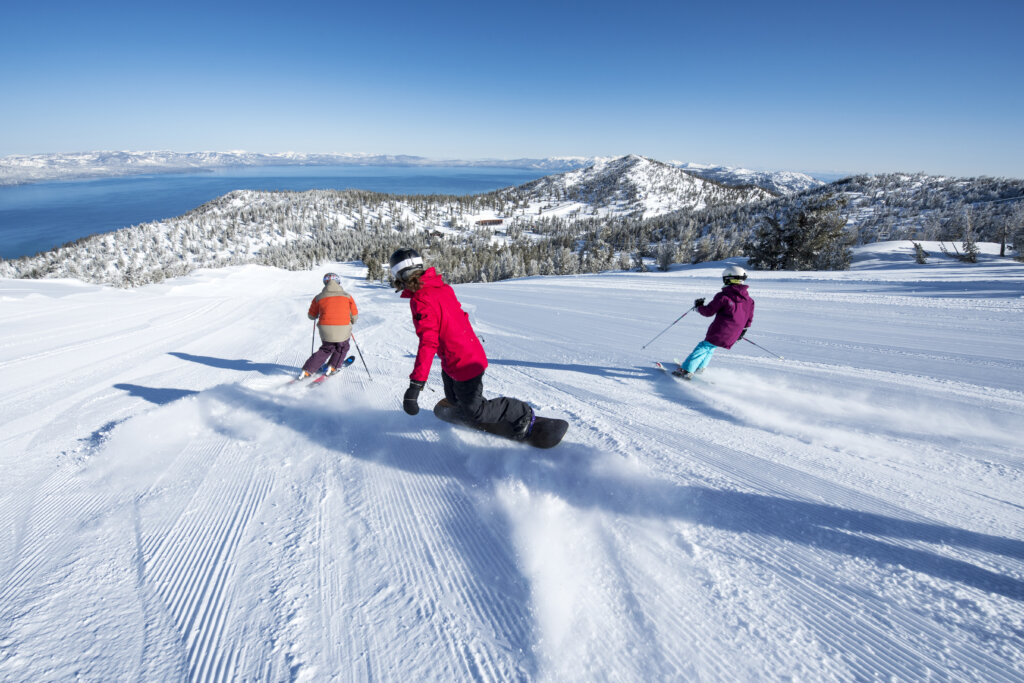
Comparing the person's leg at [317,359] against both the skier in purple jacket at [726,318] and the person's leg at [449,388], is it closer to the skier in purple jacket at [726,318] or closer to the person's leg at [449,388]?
the person's leg at [449,388]

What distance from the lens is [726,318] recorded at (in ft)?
16.3

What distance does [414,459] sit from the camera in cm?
333

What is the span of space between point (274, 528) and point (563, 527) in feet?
6.27

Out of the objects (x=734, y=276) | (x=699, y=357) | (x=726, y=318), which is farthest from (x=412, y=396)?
(x=734, y=276)

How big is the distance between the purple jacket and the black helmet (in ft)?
11.9

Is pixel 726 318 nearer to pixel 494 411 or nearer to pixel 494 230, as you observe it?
pixel 494 411

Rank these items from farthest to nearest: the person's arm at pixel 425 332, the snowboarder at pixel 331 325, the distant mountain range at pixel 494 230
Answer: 1. the distant mountain range at pixel 494 230
2. the snowboarder at pixel 331 325
3. the person's arm at pixel 425 332

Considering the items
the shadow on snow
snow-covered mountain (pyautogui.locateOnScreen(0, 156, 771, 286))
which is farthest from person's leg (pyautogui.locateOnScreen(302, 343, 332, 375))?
snow-covered mountain (pyautogui.locateOnScreen(0, 156, 771, 286))

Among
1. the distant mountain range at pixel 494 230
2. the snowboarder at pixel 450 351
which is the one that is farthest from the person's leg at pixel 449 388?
the distant mountain range at pixel 494 230

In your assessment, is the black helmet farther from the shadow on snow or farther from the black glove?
the shadow on snow

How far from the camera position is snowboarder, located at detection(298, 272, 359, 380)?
5816mm

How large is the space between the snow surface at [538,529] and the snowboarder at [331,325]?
2.01 ft

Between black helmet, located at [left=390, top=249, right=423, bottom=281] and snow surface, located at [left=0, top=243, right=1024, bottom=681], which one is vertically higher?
black helmet, located at [left=390, top=249, right=423, bottom=281]

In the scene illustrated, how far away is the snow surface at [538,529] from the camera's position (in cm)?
176
